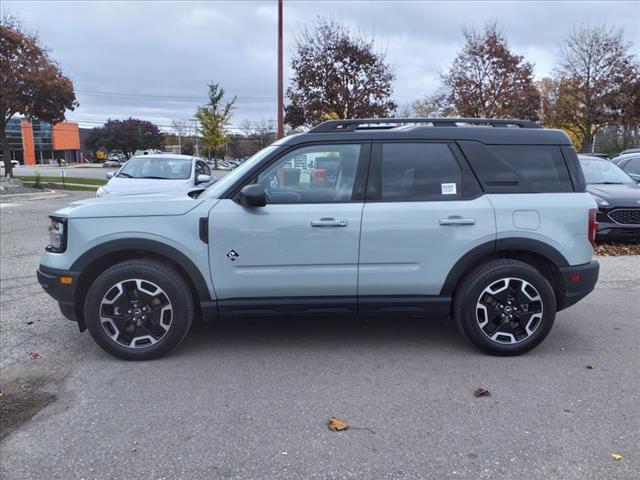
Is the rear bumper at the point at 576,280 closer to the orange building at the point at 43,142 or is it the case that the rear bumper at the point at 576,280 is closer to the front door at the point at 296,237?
the front door at the point at 296,237

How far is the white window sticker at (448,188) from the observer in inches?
173

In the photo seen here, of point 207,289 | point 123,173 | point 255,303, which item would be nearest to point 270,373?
point 255,303

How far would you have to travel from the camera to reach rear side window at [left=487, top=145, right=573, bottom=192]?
14.6 feet

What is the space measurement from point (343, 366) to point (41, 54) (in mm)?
22845

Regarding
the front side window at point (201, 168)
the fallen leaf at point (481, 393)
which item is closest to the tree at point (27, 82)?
the front side window at point (201, 168)

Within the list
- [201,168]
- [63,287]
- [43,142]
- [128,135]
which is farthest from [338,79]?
[43,142]

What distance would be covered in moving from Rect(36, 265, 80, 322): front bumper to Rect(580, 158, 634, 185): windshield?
892 cm

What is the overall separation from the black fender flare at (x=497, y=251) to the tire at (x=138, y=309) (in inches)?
84.4

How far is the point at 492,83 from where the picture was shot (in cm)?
1939

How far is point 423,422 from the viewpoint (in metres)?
3.38

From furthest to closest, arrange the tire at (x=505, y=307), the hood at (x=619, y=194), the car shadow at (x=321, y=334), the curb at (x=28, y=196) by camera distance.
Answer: the curb at (x=28, y=196) < the hood at (x=619, y=194) < the car shadow at (x=321, y=334) < the tire at (x=505, y=307)

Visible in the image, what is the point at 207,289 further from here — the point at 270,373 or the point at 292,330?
the point at 292,330

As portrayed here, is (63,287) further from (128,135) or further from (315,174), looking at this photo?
(128,135)

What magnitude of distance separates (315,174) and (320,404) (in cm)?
182
